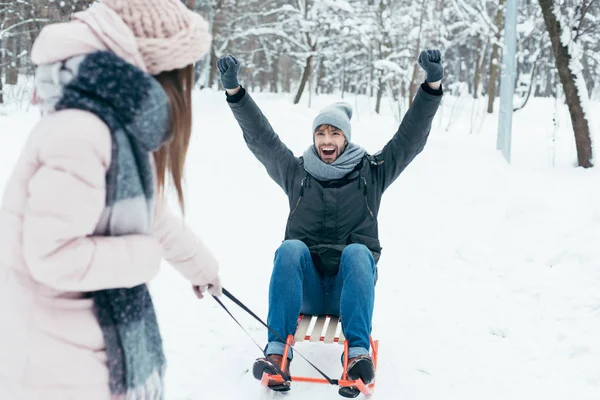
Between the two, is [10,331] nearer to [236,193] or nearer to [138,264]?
[138,264]

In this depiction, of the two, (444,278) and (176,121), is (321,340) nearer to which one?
(176,121)

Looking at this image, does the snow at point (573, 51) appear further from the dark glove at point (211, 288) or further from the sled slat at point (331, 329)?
the dark glove at point (211, 288)

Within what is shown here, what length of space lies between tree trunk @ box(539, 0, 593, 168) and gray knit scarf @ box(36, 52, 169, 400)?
725 centimetres

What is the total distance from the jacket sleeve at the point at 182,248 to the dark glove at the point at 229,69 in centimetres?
154

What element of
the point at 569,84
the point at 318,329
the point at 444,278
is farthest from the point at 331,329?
the point at 569,84

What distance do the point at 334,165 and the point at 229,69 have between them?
0.83 metres

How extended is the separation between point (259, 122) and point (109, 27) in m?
2.08

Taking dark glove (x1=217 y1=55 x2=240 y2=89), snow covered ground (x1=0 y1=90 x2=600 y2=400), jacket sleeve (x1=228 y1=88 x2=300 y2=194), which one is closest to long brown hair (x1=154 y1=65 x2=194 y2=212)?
dark glove (x1=217 y1=55 x2=240 y2=89)

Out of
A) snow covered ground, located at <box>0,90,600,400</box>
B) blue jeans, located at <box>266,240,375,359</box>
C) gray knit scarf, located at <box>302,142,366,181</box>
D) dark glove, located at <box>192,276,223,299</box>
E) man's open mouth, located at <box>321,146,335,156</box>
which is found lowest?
snow covered ground, located at <box>0,90,600,400</box>

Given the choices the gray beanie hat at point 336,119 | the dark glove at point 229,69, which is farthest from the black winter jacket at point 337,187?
the gray beanie hat at point 336,119

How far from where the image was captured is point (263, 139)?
3.53 metres

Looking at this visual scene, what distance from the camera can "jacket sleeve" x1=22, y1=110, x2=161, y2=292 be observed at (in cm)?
127

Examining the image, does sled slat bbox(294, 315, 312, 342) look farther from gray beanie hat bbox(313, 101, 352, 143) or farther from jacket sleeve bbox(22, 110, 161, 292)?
Result: jacket sleeve bbox(22, 110, 161, 292)

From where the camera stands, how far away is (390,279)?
195 inches
